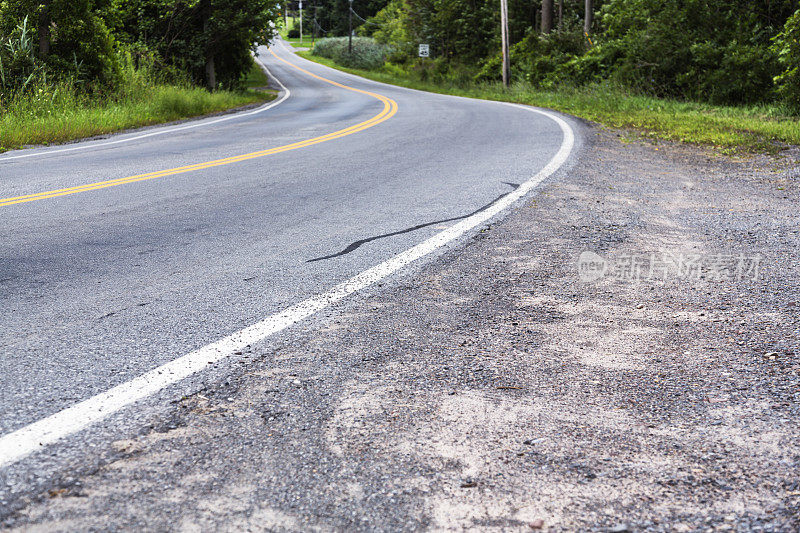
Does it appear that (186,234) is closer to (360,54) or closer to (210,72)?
(210,72)

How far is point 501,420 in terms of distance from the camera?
2.50 metres

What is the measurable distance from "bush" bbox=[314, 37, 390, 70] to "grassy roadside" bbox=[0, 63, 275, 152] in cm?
4342

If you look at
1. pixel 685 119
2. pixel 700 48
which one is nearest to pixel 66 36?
pixel 685 119

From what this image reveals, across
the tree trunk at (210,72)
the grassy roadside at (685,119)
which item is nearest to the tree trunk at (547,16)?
the grassy roadside at (685,119)

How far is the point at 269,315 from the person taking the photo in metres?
3.55

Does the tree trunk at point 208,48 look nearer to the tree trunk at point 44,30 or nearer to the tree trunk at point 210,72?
the tree trunk at point 210,72

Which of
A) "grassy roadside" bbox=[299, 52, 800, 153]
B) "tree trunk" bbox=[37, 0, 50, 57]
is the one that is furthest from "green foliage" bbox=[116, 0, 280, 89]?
"grassy roadside" bbox=[299, 52, 800, 153]

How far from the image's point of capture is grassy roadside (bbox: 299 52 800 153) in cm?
1109

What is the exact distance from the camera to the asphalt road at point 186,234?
3109 millimetres

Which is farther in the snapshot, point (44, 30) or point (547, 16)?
point (547, 16)

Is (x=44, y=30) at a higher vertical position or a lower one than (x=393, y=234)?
higher

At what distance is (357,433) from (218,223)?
3.71 meters

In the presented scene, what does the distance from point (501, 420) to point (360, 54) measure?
62663 millimetres

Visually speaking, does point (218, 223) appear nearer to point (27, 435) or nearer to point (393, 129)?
point (27, 435)
